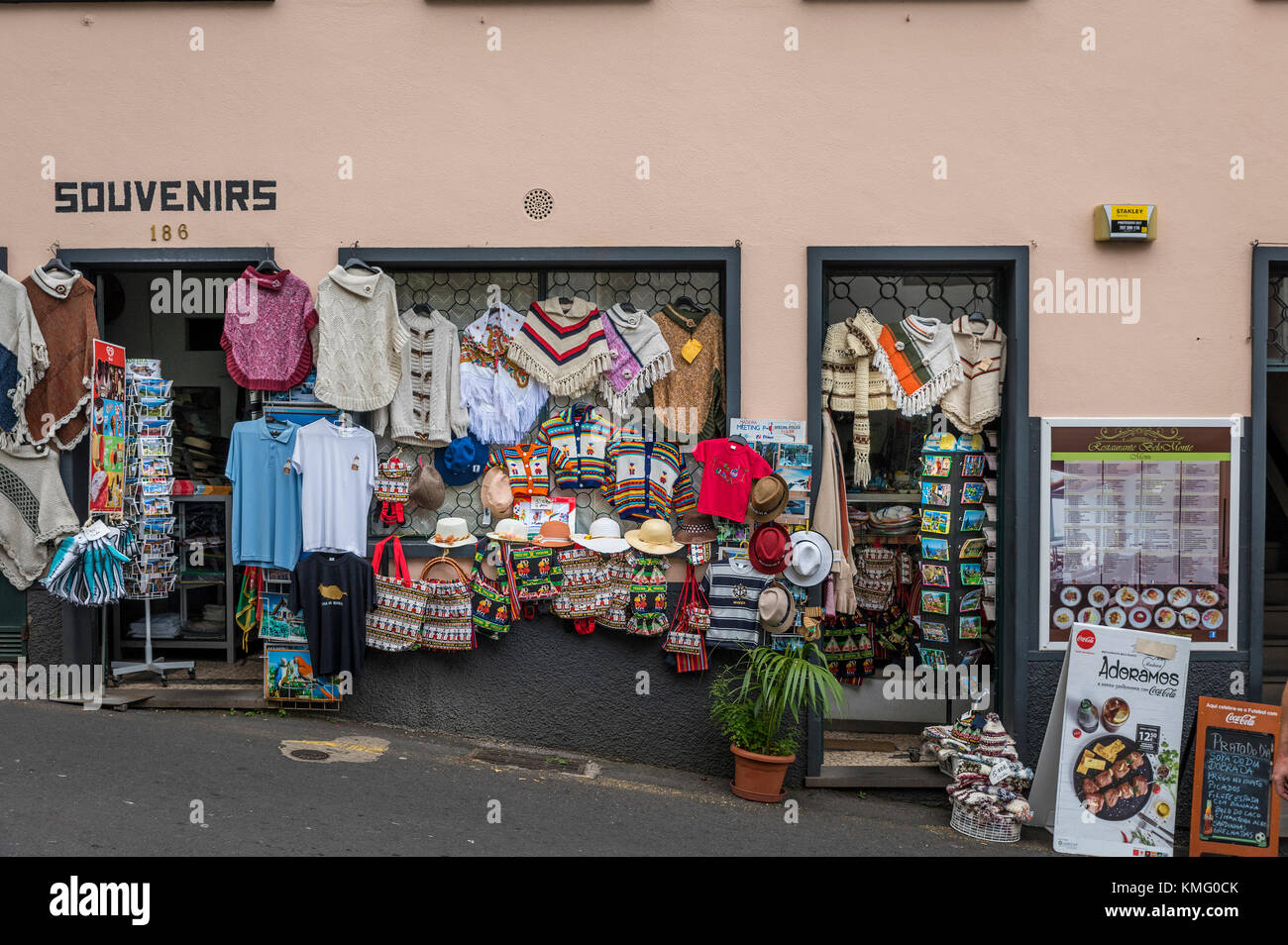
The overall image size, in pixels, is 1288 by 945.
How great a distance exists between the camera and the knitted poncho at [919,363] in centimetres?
618

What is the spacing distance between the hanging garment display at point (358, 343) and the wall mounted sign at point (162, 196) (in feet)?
2.61

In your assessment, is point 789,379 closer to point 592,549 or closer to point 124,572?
point 592,549

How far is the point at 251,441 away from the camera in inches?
245

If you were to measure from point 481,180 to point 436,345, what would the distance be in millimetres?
1121

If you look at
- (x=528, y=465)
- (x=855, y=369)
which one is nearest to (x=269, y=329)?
(x=528, y=465)

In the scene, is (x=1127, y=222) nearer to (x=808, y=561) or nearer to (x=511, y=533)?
(x=808, y=561)

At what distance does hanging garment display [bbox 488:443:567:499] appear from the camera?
6258mm

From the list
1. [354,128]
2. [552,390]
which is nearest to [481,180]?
[354,128]

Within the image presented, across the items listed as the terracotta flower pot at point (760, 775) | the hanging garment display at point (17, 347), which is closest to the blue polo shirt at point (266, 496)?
the hanging garment display at point (17, 347)

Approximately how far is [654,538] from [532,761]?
163 centimetres

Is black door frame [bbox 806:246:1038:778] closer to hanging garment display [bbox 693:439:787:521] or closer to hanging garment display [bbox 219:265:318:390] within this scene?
hanging garment display [bbox 693:439:787:521]

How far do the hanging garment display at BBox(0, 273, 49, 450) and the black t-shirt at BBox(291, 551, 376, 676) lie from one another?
2102mm

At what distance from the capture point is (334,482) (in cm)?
610

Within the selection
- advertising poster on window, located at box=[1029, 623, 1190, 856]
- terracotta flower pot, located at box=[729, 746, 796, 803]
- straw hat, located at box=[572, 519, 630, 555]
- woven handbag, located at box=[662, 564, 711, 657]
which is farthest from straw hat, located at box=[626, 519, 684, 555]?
advertising poster on window, located at box=[1029, 623, 1190, 856]
